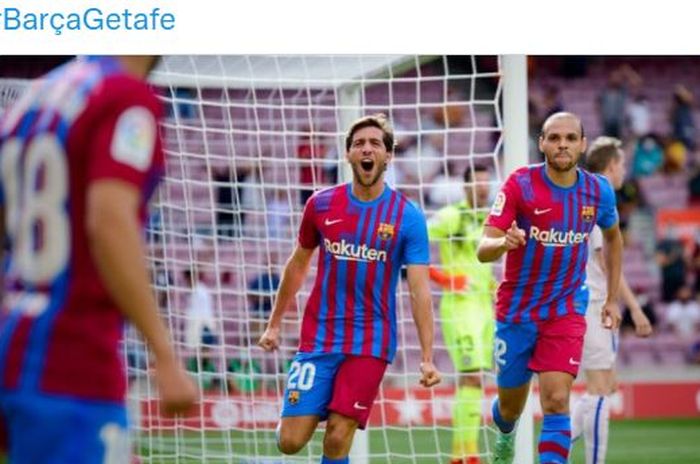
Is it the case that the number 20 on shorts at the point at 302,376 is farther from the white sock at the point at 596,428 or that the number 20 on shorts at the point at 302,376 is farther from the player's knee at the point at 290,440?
the white sock at the point at 596,428

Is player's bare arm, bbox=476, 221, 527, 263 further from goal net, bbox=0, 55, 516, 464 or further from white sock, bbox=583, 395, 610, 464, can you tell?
white sock, bbox=583, 395, 610, 464

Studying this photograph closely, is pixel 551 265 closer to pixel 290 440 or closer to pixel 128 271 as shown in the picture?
pixel 290 440

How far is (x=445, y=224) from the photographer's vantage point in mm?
10203

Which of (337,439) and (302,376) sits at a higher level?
(302,376)

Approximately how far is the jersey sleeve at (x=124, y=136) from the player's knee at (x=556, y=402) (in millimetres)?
4476

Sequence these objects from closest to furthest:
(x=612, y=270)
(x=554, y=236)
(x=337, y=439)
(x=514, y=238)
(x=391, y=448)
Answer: (x=514, y=238) → (x=337, y=439) → (x=554, y=236) → (x=612, y=270) → (x=391, y=448)

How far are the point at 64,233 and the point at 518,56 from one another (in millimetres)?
5386

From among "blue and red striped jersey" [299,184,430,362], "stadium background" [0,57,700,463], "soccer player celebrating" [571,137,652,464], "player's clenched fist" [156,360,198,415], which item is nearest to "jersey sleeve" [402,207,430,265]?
"blue and red striped jersey" [299,184,430,362]

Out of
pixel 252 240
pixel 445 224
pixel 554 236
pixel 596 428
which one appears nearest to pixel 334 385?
pixel 554 236

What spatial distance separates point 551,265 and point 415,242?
878 mm

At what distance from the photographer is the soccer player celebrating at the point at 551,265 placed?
7.56 m

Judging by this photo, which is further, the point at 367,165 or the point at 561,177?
the point at 561,177

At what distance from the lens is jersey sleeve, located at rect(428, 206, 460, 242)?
10164 mm
